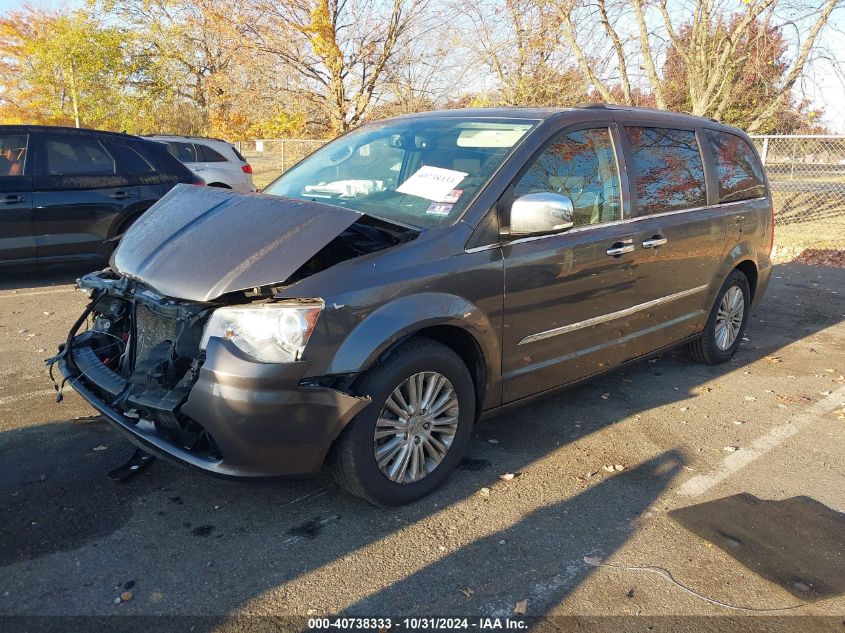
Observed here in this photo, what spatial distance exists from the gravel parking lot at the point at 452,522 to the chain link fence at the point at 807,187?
8739mm

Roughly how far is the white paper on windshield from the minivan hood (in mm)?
615

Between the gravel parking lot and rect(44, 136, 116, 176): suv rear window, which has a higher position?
rect(44, 136, 116, 176): suv rear window

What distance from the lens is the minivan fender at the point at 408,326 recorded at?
2869mm

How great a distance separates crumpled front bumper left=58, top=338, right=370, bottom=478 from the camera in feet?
8.92

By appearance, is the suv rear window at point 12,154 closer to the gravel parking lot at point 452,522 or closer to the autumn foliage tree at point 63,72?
the gravel parking lot at point 452,522

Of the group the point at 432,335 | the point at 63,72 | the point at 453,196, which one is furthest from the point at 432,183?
the point at 63,72

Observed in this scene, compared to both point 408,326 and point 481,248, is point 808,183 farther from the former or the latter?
point 408,326

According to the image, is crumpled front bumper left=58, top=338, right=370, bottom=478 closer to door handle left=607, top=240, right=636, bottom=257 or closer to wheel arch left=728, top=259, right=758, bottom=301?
door handle left=607, top=240, right=636, bottom=257

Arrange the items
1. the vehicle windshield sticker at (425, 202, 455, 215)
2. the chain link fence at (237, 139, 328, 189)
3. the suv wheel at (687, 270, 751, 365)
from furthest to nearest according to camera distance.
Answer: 1. the chain link fence at (237, 139, 328, 189)
2. the suv wheel at (687, 270, 751, 365)
3. the vehicle windshield sticker at (425, 202, 455, 215)

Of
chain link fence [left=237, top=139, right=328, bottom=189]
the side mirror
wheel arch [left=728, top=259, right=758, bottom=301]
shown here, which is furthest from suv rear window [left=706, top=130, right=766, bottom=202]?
chain link fence [left=237, top=139, right=328, bottom=189]

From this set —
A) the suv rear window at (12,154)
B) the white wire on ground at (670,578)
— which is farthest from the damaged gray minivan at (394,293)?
the suv rear window at (12,154)

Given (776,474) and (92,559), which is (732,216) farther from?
(92,559)

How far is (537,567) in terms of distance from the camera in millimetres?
2846

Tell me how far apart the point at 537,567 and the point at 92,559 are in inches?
72.3
